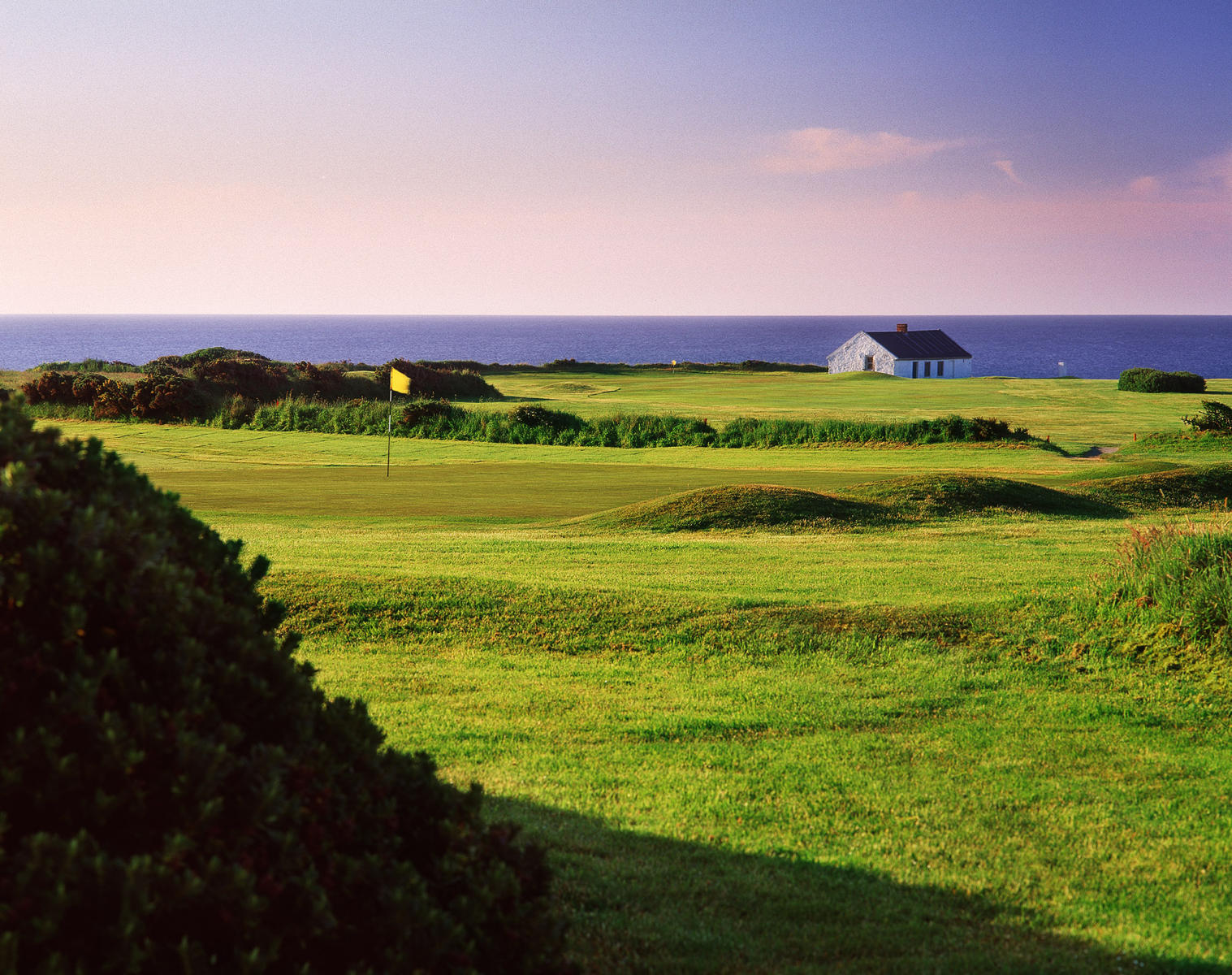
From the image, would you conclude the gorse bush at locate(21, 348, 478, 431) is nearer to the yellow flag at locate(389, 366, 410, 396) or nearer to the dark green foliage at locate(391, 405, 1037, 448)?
the dark green foliage at locate(391, 405, 1037, 448)

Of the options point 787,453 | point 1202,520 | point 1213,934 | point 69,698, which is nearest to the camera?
point 69,698

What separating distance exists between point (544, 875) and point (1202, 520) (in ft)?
59.4

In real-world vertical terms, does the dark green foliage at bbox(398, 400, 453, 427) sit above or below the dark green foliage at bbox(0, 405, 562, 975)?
above

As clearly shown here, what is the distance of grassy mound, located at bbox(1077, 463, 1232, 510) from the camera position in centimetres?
2275

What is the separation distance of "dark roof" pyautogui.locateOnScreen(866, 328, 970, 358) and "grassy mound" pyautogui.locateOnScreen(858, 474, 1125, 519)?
78.8 meters

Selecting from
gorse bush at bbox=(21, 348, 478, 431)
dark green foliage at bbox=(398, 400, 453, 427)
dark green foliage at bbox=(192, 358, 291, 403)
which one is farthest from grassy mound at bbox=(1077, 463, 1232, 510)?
dark green foliage at bbox=(192, 358, 291, 403)

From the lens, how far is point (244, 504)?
76.6 ft

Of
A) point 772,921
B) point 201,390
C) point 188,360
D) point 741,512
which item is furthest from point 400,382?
point 188,360

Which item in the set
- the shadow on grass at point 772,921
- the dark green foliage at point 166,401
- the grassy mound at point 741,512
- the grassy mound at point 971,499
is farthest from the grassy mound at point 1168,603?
the dark green foliage at point 166,401

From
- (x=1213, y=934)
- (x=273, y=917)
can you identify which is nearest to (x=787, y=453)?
(x=1213, y=934)

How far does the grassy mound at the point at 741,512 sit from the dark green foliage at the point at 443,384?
47.5 meters

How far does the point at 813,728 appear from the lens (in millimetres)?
8531

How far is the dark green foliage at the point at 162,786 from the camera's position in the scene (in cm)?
266

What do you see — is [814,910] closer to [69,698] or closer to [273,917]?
[273,917]
